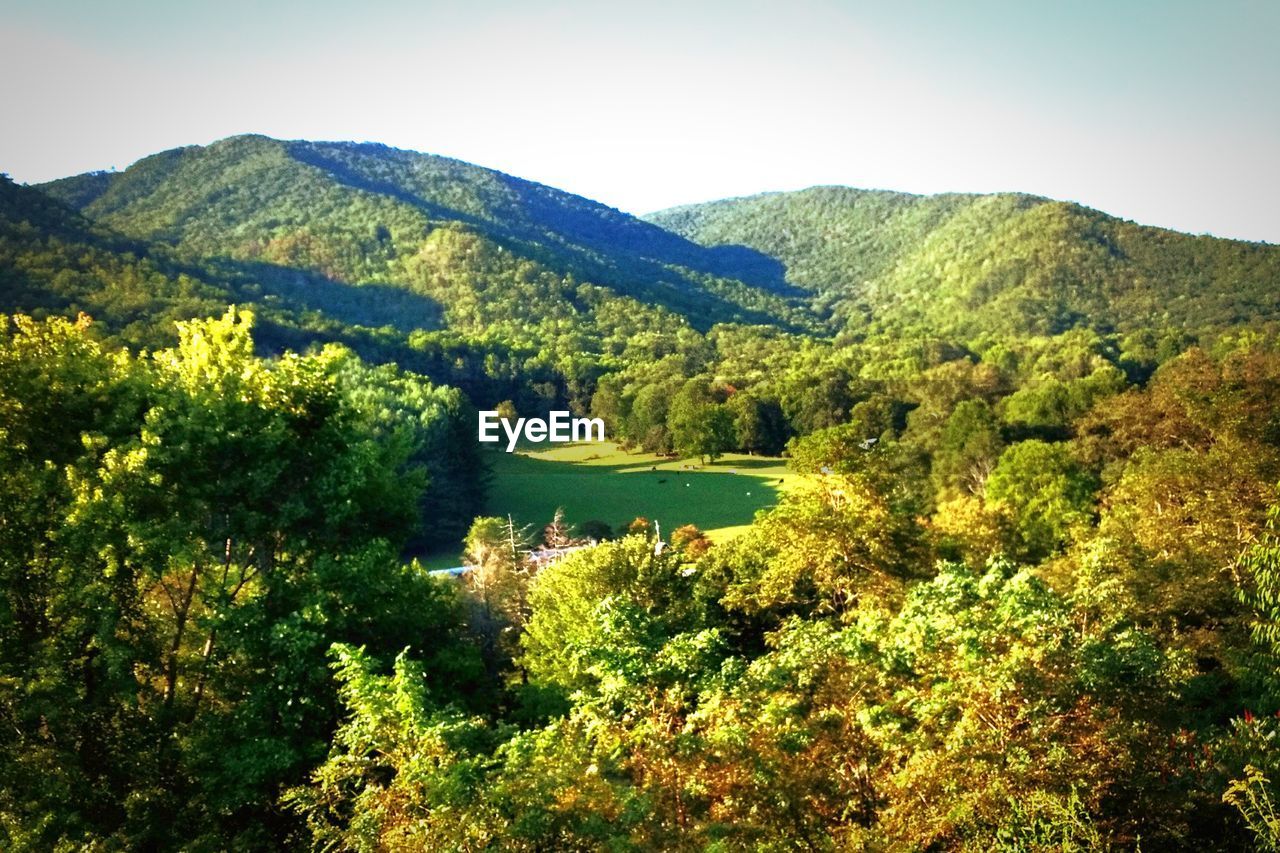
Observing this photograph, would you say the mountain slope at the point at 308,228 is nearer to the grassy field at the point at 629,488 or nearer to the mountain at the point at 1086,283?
the mountain at the point at 1086,283

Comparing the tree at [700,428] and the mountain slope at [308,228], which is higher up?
the mountain slope at [308,228]

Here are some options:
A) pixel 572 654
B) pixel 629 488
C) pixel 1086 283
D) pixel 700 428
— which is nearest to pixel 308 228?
pixel 700 428

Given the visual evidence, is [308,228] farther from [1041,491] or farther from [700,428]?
[1041,491]

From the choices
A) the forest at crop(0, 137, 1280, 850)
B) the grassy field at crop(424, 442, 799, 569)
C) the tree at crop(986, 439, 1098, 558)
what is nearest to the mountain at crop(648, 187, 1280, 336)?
the grassy field at crop(424, 442, 799, 569)

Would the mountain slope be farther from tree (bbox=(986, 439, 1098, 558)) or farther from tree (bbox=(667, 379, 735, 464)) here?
tree (bbox=(986, 439, 1098, 558))

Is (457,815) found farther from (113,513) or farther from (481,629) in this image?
(481,629)

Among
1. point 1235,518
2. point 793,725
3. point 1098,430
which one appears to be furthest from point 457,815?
point 1098,430

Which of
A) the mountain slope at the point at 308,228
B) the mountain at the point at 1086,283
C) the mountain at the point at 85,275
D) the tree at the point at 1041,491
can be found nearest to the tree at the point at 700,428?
the tree at the point at 1041,491

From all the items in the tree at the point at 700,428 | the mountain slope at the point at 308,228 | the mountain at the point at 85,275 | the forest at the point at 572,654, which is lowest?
the tree at the point at 700,428
